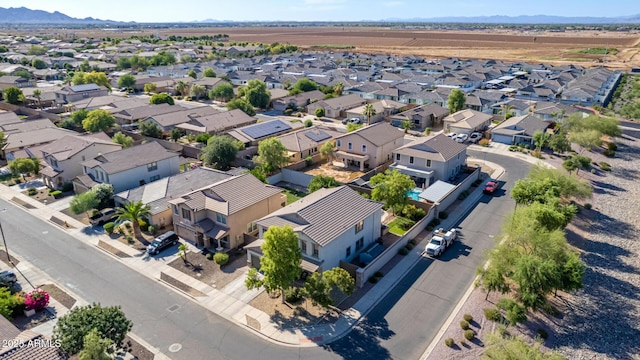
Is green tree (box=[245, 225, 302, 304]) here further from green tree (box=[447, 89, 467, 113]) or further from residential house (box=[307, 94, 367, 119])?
green tree (box=[447, 89, 467, 113])

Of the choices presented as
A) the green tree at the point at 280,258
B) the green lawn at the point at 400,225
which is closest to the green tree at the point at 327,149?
the green lawn at the point at 400,225

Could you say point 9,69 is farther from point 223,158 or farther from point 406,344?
point 406,344

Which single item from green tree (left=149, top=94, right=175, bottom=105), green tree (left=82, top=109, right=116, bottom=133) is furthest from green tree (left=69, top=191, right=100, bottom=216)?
green tree (left=149, top=94, right=175, bottom=105)

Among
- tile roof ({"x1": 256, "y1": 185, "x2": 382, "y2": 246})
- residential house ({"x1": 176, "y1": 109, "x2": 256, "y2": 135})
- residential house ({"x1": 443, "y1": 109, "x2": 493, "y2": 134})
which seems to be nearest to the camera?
tile roof ({"x1": 256, "y1": 185, "x2": 382, "y2": 246})

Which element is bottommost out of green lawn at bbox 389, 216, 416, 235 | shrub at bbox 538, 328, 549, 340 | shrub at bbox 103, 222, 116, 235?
green lawn at bbox 389, 216, 416, 235

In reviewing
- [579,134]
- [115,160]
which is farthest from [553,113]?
[115,160]

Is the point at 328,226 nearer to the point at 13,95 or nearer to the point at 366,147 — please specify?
the point at 366,147
